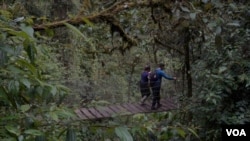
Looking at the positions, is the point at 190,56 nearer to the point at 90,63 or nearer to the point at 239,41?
the point at 239,41

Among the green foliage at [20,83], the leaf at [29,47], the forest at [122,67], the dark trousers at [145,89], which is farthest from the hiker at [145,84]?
the leaf at [29,47]

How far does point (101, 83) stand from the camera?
20.5ft

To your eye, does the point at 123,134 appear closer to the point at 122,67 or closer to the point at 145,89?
the point at 145,89

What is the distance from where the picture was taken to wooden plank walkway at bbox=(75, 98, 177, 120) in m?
3.33

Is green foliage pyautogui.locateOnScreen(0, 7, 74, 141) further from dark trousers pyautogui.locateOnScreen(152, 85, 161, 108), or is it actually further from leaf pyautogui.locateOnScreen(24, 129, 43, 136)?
dark trousers pyautogui.locateOnScreen(152, 85, 161, 108)

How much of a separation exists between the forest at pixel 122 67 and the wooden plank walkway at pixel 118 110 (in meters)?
0.11

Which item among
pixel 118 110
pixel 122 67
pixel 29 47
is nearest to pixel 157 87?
pixel 118 110

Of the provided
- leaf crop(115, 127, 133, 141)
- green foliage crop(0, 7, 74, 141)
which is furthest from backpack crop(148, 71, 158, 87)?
leaf crop(115, 127, 133, 141)

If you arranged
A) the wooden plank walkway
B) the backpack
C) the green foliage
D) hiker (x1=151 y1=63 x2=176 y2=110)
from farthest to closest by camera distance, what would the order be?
the backpack, hiker (x1=151 y1=63 x2=176 y2=110), the wooden plank walkway, the green foliage

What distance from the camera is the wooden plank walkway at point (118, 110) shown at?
3332 mm

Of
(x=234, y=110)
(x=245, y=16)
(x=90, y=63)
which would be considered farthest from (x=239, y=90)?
(x=90, y=63)

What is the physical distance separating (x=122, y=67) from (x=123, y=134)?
570 centimetres

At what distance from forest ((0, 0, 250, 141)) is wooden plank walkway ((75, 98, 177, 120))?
0.37 ft

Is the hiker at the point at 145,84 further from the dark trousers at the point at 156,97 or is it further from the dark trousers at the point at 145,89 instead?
the dark trousers at the point at 156,97
